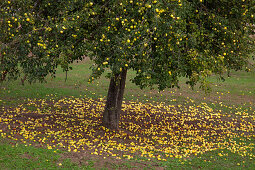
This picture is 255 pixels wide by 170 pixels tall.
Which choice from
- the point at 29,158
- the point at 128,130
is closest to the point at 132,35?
the point at 29,158

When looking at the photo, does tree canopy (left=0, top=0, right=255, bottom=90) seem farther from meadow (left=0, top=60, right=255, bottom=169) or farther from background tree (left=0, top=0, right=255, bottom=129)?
meadow (left=0, top=60, right=255, bottom=169)

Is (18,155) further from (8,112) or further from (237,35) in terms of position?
(237,35)

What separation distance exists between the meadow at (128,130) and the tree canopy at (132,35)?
6.01 feet

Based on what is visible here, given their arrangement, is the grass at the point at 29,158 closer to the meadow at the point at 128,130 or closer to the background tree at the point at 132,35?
the meadow at the point at 128,130

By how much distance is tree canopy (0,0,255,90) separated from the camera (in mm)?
6727

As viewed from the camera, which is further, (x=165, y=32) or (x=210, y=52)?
(x=210, y=52)

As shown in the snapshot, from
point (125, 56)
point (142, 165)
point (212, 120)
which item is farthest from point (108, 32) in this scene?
point (212, 120)

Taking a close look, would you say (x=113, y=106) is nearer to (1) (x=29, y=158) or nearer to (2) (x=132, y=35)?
(1) (x=29, y=158)

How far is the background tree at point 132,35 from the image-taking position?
6.73 m

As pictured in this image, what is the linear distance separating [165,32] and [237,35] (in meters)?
2.29

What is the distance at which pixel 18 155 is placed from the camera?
23.5 ft

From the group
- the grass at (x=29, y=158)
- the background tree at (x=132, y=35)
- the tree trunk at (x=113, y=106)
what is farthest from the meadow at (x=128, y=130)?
the background tree at (x=132, y=35)

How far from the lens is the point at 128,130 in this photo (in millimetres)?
10328

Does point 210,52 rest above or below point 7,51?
above
